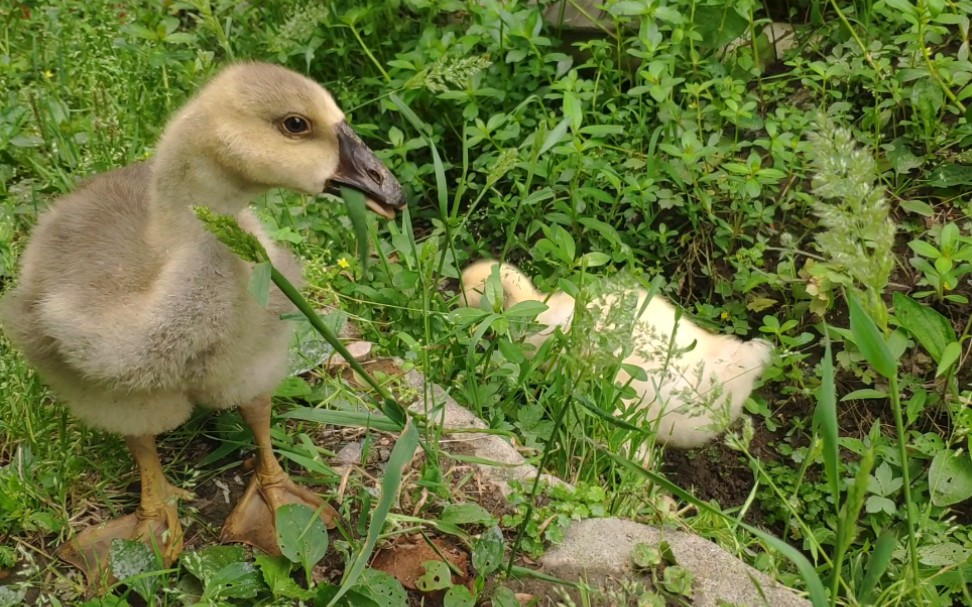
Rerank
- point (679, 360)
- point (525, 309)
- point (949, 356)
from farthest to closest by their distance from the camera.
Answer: point (679, 360)
point (525, 309)
point (949, 356)

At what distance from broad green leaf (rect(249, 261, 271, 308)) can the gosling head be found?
462mm

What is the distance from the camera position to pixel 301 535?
6.48 feet

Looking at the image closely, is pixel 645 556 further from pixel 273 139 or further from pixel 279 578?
pixel 273 139

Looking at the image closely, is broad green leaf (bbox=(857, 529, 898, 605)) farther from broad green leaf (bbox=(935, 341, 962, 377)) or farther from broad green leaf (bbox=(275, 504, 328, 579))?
broad green leaf (bbox=(275, 504, 328, 579))

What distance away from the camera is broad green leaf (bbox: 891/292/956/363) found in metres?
2.48

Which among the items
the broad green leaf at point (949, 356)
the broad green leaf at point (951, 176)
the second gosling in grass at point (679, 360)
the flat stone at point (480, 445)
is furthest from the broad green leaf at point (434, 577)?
the broad green leaf at point (951, 176)

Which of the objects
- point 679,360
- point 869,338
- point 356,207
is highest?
point 869,338

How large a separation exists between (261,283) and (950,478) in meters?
1.91

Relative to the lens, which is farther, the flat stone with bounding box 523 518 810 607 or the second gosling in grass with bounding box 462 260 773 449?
the second gosling in grass with bounding box 462 260 773 449

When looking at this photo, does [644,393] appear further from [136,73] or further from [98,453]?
[136,73]

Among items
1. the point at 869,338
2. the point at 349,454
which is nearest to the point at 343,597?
the point at 349,454

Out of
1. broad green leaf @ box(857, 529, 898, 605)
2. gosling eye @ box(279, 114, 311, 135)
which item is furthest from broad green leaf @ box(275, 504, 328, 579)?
broad green leaf @ box(857, 529, 898, 605)

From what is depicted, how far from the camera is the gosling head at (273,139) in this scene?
186cm

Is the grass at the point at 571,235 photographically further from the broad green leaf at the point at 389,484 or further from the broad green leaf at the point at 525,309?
the broad green leaf at the point at 389,484
